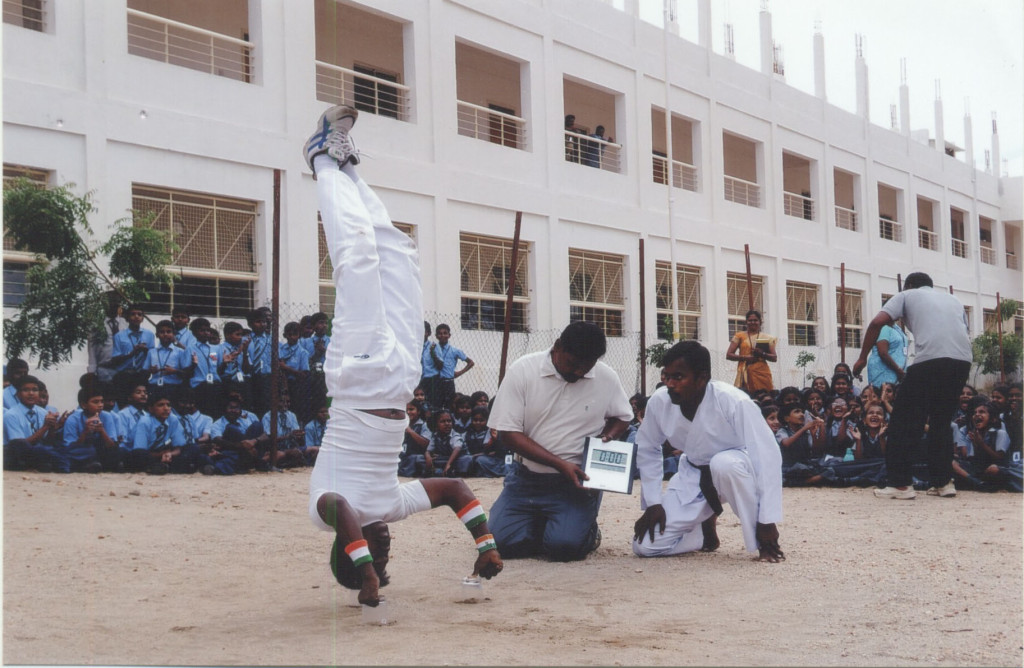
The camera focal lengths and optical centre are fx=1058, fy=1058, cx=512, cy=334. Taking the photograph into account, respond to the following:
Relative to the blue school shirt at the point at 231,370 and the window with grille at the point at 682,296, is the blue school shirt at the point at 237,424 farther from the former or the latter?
the window with grille at the point at 682,296

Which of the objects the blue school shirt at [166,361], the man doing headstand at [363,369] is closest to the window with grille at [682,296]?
the blue school shirt at [166,361]

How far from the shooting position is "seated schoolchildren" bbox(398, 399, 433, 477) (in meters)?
9.12

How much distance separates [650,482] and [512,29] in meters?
9.90

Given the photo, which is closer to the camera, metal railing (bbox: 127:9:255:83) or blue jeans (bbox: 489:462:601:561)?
blue jeans (bbox: 489:462:601:561)

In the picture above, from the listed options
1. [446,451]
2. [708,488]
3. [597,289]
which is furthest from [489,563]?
[597,289]

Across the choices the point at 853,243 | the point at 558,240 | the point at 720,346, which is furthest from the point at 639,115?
the point at 853,243

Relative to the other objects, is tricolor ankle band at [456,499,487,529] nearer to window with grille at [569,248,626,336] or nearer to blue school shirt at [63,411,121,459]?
blue school shirt at [63,411,121,459]

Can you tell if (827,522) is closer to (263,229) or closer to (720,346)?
(263,229)

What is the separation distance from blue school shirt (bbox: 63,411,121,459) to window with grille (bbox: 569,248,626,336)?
312 inches

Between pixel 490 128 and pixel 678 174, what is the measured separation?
4538mm

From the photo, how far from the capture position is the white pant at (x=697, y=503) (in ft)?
17.0

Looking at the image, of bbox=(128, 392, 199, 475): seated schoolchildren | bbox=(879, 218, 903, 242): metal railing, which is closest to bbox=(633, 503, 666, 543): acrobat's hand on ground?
bbox=(128, 392, 199, 475): seated schoolchildren

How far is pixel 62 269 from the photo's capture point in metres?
7.76

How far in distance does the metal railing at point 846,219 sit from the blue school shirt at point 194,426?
50.9 ft
